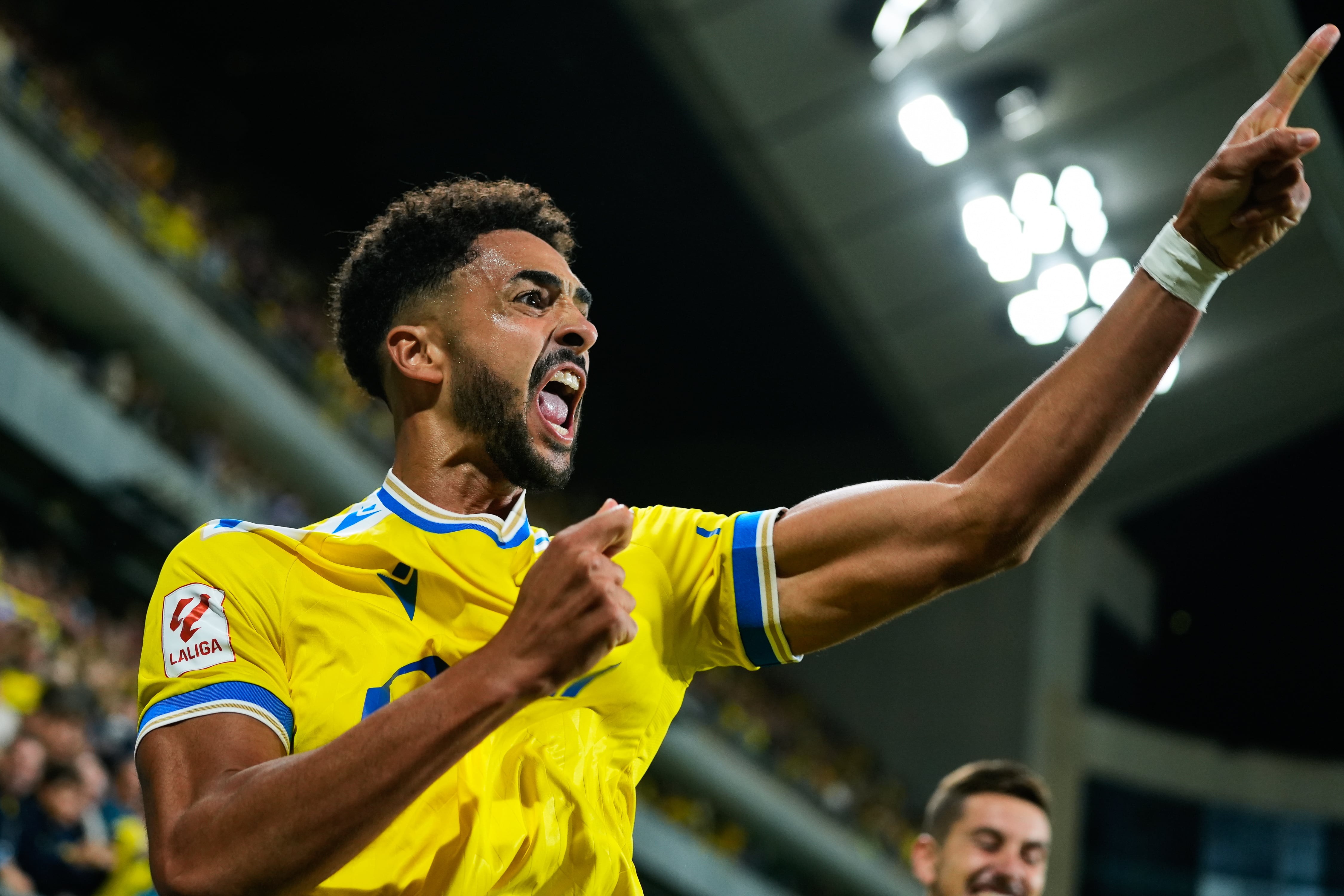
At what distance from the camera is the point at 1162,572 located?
2320cm

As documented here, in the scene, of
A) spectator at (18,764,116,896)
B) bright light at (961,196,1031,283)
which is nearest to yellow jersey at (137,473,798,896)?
spectator at (18,764,116,896)

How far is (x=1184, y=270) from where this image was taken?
6.61ft

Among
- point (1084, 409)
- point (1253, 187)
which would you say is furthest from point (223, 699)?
point (1253, 187)

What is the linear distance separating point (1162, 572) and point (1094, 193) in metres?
9.89

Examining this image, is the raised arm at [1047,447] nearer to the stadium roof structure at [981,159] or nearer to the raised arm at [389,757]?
the raised arm at [389,757]

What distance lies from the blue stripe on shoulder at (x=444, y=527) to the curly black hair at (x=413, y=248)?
35 centimetres

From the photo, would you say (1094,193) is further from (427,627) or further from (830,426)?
(427,627)

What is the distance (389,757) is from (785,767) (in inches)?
653

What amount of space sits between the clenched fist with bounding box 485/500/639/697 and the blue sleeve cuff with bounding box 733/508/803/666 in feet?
1.64

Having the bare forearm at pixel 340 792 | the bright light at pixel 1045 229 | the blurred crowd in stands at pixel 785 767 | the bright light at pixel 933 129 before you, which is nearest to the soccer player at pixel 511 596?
the bare forearm at pixel 340 792

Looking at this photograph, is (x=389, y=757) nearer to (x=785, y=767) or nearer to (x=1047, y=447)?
(x=1047, y=447)

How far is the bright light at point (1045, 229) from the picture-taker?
15.5 m

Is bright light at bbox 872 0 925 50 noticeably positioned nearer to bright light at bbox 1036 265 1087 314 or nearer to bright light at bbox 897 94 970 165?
bright light at bbox 897 94 970 165

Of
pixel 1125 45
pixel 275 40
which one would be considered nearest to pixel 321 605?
pixel 1125 45
